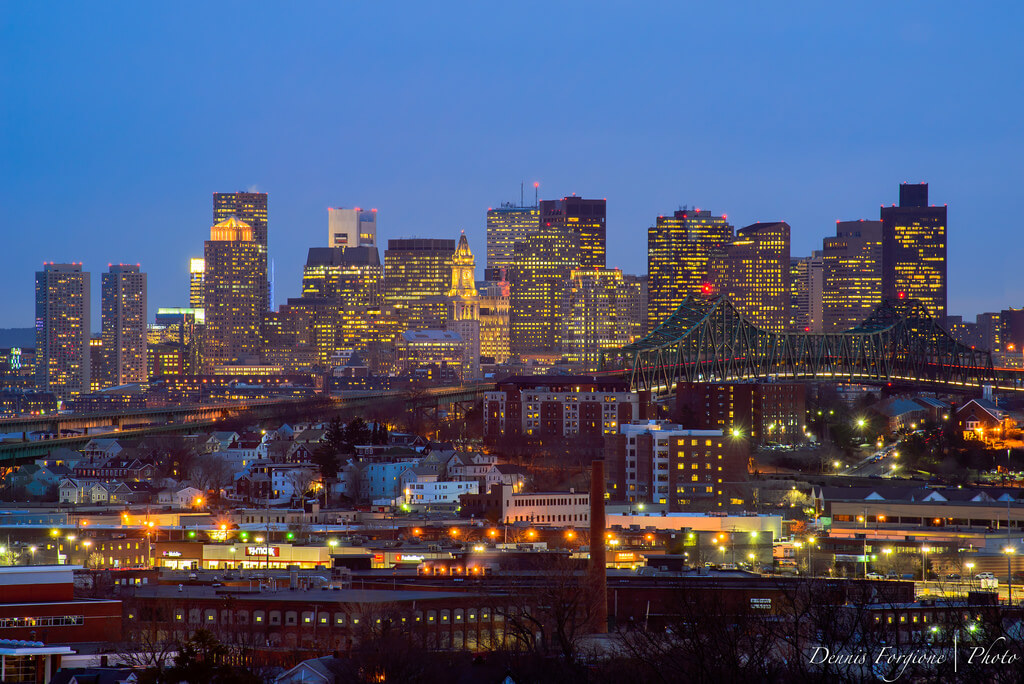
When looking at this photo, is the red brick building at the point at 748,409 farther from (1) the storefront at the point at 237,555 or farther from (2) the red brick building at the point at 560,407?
(1) the storefront at the point at 237,555

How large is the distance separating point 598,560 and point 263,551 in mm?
13957

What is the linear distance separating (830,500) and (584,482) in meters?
12.3

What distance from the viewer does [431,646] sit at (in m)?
42.2

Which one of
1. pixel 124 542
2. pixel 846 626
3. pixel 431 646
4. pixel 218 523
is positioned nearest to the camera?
pixel 846 626

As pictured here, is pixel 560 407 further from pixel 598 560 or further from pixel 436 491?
pixel 598 560

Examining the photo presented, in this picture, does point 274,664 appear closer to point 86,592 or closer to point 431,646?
point 431,646

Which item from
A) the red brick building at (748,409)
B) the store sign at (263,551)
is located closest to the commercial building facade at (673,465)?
the red brick building at (748,409)

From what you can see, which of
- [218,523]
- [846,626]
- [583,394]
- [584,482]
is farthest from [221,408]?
[846,626]

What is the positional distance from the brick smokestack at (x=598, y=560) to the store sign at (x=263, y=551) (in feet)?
32.9

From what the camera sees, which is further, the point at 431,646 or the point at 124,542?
the point at 124,542

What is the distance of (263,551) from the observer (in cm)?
5962

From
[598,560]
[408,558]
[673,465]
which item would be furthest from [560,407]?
[598,560]

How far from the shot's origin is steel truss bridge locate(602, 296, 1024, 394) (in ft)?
392

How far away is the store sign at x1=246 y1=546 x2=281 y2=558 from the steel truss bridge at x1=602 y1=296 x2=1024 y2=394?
53944 millimetres
